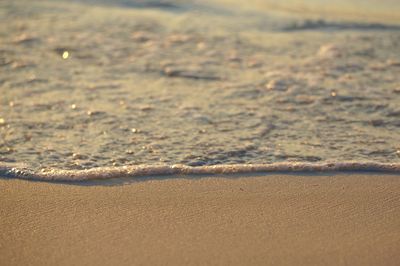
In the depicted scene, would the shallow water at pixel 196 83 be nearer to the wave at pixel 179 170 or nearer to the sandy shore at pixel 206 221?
the wave at pixel 179 170

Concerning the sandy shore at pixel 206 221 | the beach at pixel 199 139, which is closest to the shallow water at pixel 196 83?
the beach at pixel 199 139

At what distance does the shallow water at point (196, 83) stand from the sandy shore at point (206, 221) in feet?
0.91

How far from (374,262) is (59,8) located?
179 inches

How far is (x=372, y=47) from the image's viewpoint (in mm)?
5207

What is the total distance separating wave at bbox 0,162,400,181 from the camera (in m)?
3.17

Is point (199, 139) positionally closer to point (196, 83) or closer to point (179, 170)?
point (179, 170)

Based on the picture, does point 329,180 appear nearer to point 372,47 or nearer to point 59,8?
point 372,47

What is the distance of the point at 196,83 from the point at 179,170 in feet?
4.24

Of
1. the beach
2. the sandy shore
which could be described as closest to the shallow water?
the beach

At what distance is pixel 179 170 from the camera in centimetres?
324

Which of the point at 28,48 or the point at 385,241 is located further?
the point at 28,48

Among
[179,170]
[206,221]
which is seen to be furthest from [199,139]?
[206,221]

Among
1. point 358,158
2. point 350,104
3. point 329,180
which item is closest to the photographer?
point 329,180

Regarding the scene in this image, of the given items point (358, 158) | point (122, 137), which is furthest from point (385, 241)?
point (122, 137)
